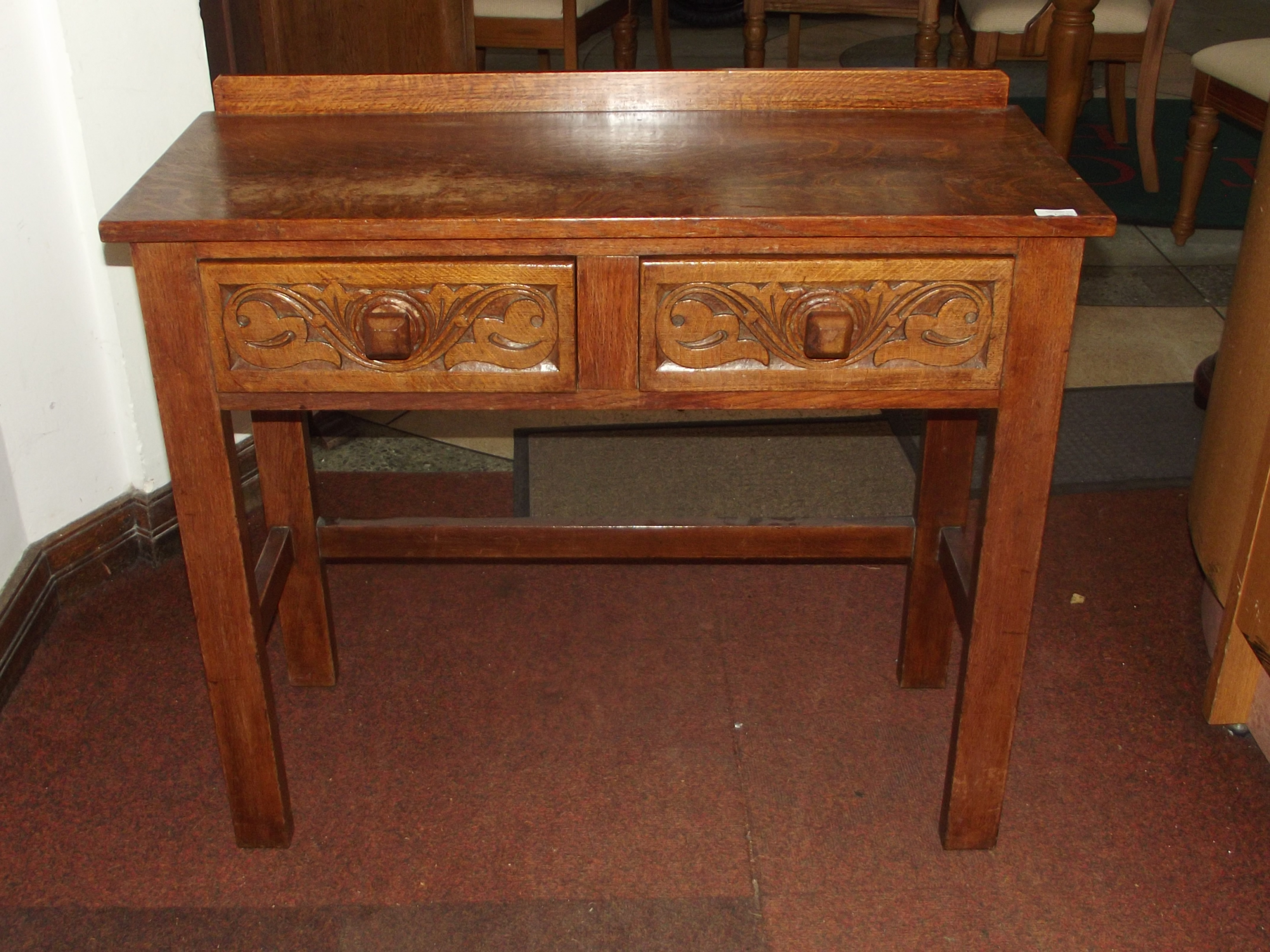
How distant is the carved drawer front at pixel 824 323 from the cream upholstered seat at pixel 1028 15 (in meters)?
2.97

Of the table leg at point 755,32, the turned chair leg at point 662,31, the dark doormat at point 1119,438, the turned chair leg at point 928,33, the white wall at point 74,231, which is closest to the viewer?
the white wall at point 74,231

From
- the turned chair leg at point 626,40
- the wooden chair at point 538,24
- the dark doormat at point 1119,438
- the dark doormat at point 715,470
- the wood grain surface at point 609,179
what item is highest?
the wood grain surface at point 609,179

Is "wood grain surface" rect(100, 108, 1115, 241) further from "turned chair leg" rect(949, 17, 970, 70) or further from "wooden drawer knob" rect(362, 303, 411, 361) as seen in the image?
"turned chair leg" rect(949, 17, 970, 70)

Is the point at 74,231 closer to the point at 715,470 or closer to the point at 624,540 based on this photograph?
the point at 624,540

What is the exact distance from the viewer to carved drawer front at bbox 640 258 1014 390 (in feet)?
4.11

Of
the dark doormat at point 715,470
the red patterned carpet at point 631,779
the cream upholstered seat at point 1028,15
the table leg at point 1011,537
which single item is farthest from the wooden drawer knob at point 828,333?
the cream upholstered seat at point 1028,15

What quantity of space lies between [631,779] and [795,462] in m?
1.00

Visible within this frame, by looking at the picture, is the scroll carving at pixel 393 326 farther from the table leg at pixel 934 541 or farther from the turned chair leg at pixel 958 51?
the turned chair leg at pixel 958 51

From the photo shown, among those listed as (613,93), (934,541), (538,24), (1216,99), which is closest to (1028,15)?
(1216,99)

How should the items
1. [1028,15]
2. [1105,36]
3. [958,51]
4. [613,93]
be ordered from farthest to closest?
[958,51], [1105,36], [1028,15], [613,93]

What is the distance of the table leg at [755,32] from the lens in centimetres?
474

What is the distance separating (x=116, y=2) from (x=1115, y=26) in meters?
3.20

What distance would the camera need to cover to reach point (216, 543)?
4.63 feet

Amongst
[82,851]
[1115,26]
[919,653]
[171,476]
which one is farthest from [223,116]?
[1115,26]
